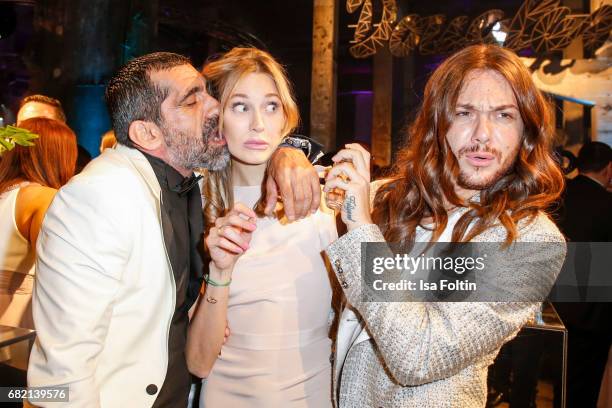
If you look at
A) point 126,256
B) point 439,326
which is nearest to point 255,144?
point 126,256

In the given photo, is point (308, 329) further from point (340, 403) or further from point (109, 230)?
point (109, 230)

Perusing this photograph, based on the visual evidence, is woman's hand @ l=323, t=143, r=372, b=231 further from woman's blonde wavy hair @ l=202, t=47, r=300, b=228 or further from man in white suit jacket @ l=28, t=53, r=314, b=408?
woman's blonde wavy hair @ l=202, t=47, r=300, b=228

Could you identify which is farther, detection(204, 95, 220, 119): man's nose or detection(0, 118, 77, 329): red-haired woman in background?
detection(0, 118, 77, 329): red-haired woman in background

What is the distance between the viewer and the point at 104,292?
110 centimetres

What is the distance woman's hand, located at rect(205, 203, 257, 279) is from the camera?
121cm

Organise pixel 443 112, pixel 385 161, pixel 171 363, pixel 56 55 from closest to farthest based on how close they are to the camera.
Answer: pixel 171 363, pixel 443 112, pixel 56 55, pixel 385 161

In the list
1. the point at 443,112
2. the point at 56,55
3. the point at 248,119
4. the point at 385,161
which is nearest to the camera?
the point at 443,112

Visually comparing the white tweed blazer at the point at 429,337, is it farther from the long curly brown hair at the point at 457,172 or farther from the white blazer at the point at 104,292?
the white blazer at the point at 104,292

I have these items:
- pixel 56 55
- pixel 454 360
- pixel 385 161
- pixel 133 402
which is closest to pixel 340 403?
pixel 454 360

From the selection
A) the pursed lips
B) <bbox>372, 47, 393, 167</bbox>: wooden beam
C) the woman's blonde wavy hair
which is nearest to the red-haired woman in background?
the woman's blonde wavy hair

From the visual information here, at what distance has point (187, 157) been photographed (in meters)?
1.43

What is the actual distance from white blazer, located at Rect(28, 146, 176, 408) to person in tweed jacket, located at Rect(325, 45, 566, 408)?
48 cm

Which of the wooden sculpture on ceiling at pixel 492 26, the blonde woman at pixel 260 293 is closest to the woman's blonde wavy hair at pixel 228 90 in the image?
the blonde woman at pixel 260 293

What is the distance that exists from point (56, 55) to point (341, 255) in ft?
18.0
